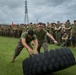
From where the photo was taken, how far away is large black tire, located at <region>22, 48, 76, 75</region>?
8.21 meters

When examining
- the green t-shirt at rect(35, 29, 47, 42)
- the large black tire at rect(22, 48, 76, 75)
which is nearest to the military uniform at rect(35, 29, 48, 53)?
the green t-shirt at rect(35, 29, 47, 42)

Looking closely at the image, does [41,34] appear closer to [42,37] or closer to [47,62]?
[42,37]

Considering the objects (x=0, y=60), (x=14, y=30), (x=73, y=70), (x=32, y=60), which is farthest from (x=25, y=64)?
(x=14, y=30)

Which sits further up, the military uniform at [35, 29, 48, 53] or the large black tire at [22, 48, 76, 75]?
the military uniform at [35, 29, 48, 53]

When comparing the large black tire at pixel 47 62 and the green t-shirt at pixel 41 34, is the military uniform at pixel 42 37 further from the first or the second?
the large black tire at pixel 47 62

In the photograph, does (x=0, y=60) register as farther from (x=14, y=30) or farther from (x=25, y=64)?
(x=14, y=30)

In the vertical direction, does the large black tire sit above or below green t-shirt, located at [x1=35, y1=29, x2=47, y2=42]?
below

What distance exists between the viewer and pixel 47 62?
823 cm

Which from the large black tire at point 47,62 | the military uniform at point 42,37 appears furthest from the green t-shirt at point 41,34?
the large black tire at point 47,62

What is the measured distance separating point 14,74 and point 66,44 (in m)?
10.2

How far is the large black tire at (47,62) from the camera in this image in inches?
323

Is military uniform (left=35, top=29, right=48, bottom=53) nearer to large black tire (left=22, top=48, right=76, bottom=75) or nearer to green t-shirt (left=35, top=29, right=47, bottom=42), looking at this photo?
green t-shirt (left=35, top=29, right=47, bottom=42)

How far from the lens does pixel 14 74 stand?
9430 millimetres

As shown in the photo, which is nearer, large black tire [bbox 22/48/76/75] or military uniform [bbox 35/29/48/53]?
large black tire [bbox 22/48/76/75]
